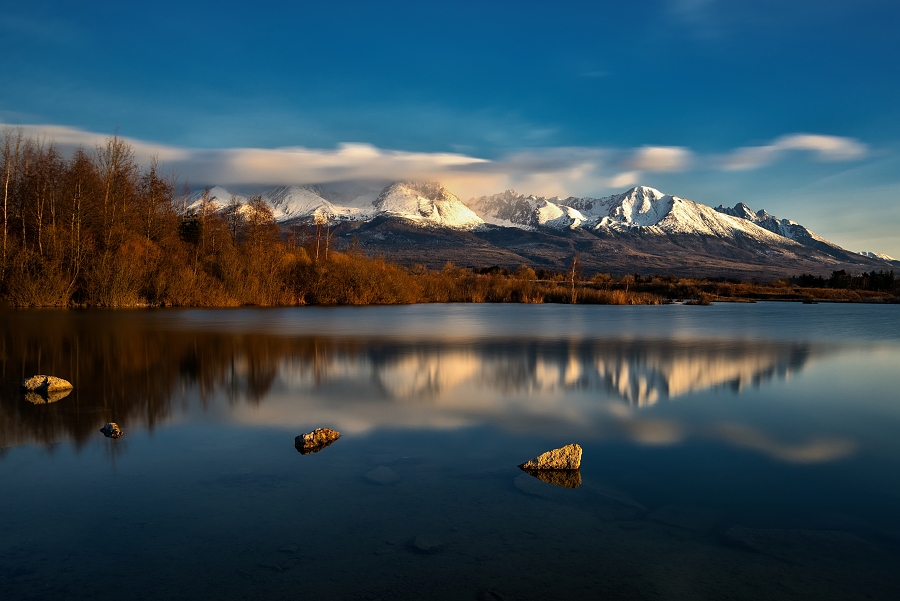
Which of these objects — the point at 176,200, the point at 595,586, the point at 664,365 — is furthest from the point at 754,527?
the point at 176,200

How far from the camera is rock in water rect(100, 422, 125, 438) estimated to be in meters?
9.02

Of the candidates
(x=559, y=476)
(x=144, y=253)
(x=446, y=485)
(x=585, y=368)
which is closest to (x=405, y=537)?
(x=446, y=485)

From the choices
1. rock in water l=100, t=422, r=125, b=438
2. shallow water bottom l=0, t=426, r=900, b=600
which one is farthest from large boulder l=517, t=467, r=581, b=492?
rock in water l=100, t=422, r=125, b=438

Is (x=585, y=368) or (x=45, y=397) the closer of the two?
(x=45, y=397)

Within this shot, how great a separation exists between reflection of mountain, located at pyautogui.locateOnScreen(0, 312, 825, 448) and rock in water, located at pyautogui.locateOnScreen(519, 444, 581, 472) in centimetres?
273

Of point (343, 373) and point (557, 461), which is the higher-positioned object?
point (557, 461)

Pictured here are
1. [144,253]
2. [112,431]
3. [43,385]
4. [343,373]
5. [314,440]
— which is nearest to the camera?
[314,440]

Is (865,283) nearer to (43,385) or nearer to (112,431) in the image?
(43,385)

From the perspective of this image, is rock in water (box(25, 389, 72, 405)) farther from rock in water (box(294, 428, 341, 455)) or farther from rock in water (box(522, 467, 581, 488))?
rock in water (box(522, 467, 581, 488))

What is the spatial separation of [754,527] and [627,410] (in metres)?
5.30

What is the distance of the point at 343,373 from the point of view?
50.5 feet

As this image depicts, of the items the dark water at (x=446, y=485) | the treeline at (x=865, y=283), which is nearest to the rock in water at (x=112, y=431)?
the dark water at (x=446, y=485)

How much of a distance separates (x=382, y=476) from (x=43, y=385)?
8.69 meters

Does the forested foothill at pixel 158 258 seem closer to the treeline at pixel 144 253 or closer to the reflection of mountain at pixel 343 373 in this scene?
the treeline at pixel 144 253
